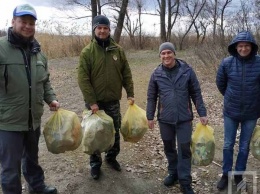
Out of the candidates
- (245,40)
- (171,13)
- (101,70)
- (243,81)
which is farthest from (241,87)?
(171,13)

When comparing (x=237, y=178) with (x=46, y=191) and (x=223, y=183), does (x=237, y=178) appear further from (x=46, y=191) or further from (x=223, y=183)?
(x=46, y=191)

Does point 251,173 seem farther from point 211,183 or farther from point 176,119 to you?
point 176,119

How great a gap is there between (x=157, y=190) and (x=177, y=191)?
0.23 m

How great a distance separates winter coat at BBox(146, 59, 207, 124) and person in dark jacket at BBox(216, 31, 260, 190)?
366 mm

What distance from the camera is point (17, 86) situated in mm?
2859

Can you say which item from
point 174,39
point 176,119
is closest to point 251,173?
point 176,119

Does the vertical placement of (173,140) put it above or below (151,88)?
below

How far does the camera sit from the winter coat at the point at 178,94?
3393mm

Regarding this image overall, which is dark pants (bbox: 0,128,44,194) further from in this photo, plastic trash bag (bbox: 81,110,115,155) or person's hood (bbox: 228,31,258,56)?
person's hood (bbox: 228,31,258,56)

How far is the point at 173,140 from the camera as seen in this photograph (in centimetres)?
365

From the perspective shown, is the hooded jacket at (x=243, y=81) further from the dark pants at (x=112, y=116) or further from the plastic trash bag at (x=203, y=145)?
the dark pants at (x=112, y=116)

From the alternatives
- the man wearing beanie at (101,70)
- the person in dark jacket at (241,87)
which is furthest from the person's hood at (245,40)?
the man wearing beanie at (101,70)

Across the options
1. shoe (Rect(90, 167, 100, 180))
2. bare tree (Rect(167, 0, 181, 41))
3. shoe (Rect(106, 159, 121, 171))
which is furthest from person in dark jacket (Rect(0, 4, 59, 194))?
bare tree (Rect(167, 0, 181, 41))

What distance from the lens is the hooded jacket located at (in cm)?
345
